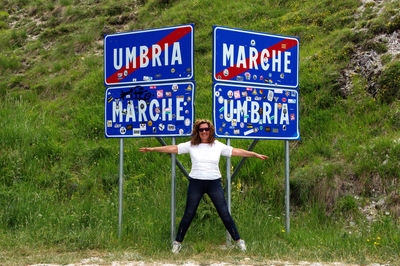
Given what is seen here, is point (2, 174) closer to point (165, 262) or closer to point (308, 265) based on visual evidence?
point (165, 262)

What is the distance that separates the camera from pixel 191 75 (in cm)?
643

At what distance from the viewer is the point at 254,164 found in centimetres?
820

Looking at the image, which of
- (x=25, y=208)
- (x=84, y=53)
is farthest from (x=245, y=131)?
(x=84, y=53)

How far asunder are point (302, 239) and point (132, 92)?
3.48 metres

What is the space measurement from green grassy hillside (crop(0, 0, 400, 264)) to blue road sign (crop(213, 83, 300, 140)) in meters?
1.38

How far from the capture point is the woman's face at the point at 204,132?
5.89 m

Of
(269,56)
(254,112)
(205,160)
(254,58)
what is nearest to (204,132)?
(205,160)

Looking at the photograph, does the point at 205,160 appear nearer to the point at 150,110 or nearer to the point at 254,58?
the point at 150,110

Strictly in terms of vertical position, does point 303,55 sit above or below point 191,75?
above

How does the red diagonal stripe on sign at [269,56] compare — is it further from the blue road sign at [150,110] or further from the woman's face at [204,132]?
the woman's face at [204,132]

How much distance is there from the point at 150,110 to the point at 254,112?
1.64m

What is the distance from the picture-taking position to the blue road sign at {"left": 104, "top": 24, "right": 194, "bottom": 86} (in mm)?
6484

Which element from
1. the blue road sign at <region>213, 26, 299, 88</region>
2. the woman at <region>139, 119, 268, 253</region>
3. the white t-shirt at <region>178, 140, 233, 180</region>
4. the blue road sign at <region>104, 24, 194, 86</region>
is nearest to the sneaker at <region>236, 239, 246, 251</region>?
the woman at <region>139, 119, 268, 253</region>

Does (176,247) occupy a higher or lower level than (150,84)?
lower
